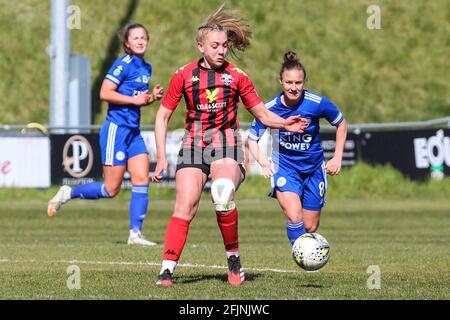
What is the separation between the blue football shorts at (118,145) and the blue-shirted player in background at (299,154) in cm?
292

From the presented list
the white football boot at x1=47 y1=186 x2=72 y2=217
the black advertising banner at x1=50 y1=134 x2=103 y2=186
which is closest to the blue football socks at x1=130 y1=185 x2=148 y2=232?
the white football boot at x1=47 y1=186 x2=72 y2=217

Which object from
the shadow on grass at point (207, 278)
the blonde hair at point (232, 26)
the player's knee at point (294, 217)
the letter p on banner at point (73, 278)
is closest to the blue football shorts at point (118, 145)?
the letter p on banner at point (73, 278)

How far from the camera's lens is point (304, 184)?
10125 mm

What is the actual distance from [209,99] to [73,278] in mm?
1779

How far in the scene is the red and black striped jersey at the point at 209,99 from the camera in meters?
8.62

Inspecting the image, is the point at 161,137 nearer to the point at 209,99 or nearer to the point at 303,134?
the point at 209,99

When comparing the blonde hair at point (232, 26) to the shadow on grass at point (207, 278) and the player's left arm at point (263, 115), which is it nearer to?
the player's left arm at point (263, 115)

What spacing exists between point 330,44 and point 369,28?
133cm

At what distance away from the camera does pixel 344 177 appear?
22891mm

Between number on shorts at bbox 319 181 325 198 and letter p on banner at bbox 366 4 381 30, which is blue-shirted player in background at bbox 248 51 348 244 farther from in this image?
letter p on banner at bbox 366 4 381 30

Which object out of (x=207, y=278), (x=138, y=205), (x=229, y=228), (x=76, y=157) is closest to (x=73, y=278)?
(x=207, y=278)
